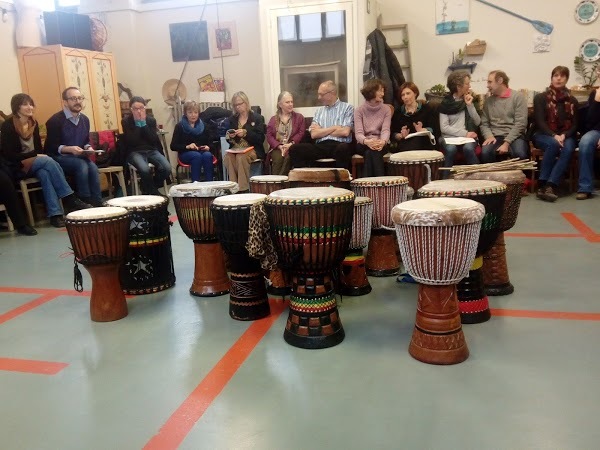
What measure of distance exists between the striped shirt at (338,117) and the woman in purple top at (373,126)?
0.38ft

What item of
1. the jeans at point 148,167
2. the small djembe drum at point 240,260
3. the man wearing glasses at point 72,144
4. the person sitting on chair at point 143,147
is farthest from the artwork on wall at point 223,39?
the small djembe drum at point 240,260

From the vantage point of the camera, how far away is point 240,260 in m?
2.81

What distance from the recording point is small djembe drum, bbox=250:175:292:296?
3.21 meters

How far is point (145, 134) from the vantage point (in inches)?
255

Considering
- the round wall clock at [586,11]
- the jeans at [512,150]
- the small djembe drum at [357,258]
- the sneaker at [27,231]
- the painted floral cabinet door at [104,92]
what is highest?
the round wall clock at [586,11]

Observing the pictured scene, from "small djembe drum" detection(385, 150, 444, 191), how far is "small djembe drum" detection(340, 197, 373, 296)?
0.75m

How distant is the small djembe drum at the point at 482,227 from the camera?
254 centimetres

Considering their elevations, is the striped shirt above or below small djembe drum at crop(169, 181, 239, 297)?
above

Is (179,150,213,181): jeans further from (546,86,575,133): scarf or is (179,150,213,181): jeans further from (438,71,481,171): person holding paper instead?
(546,86,575,133): scarf

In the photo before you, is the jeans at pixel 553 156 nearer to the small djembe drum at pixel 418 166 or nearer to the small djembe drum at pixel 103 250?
the small djembe drum at pixel 418 166

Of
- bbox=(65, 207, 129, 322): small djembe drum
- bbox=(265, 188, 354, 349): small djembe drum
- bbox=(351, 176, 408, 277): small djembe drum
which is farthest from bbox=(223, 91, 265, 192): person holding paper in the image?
bbox=(265, 188, 354, 349): small djembe drum

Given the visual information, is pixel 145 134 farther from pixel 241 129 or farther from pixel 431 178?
pixel 431 178

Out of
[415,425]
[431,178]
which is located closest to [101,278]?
[415,425]

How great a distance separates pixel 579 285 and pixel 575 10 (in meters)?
4.85
